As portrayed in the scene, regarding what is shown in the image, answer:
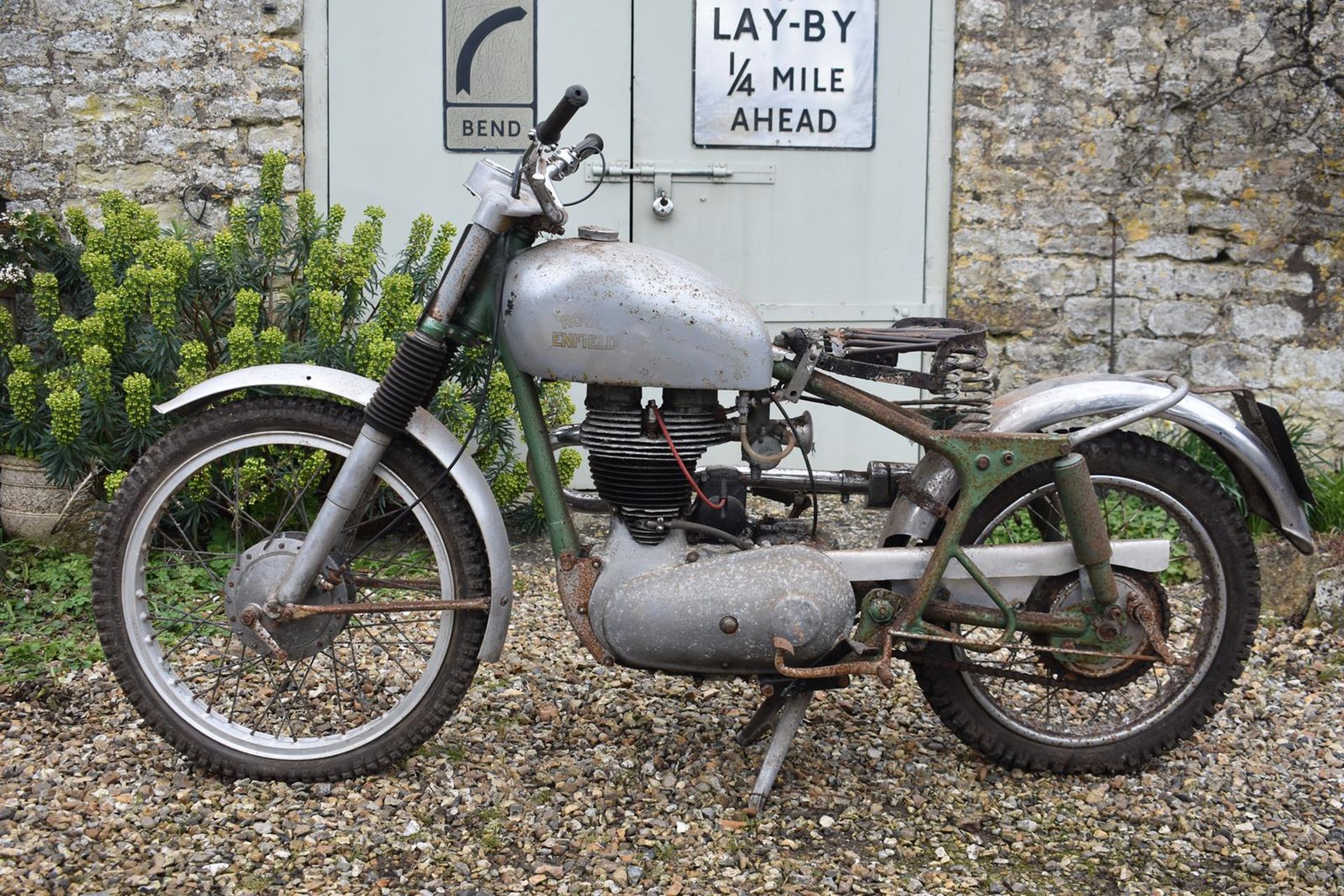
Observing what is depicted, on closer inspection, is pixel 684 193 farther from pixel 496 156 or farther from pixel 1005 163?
pixel 1005 163

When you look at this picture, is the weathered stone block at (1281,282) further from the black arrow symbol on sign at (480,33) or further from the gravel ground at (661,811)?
the black arrow symbol on sign at (480,33)

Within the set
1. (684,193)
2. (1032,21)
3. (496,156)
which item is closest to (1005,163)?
(1032,21)

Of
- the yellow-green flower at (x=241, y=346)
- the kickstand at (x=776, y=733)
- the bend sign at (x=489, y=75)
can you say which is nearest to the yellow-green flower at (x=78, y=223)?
the yellow-green flower at (x=241, y=346)

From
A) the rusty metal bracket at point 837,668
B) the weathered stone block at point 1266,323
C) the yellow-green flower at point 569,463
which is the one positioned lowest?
the rusty metal bracket at point 837,668

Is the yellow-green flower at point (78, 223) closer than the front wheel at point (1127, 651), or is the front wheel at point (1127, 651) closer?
the front wheel at point (1127, 651)

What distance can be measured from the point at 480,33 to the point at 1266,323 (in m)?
3.68

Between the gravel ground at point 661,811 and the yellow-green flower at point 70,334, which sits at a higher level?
the yellow-green flower at point 70,334

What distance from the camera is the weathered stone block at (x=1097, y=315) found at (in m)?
5.85

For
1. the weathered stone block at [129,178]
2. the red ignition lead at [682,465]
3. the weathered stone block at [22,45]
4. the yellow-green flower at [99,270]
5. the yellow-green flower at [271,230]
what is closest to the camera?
the red ignition lead at [682,465]

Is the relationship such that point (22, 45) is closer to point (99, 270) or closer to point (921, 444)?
point (99, 270)

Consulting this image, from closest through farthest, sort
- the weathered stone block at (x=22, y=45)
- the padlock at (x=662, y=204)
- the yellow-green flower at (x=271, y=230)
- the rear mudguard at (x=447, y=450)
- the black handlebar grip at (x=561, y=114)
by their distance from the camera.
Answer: the black handlebar grip at (x=561, y=114)
the rear mudguard at (x=447, y=450)
the yellow-green flower at (x=271, y=230)
the weathered stone block at (x=22, y=45)
the padlock at (x=662, y=204)

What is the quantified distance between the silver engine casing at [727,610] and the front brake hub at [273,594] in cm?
63

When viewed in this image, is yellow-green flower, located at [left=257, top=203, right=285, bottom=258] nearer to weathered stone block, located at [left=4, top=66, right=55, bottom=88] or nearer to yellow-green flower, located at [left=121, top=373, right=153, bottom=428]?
yellow-green flower, located at [left=121, top=373, right=153, bottom=428]

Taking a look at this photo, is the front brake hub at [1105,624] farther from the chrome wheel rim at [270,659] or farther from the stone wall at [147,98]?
the stone wall at [147,98]
